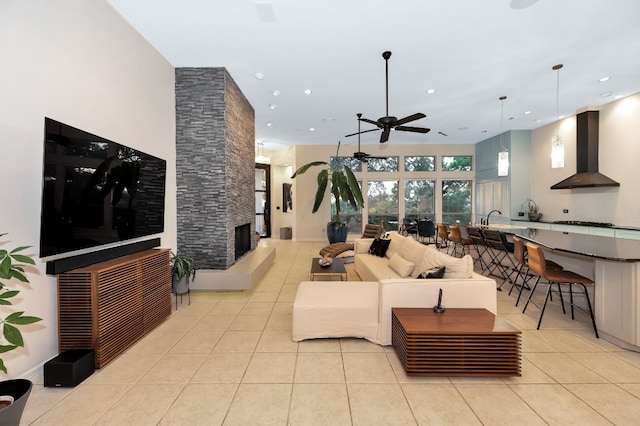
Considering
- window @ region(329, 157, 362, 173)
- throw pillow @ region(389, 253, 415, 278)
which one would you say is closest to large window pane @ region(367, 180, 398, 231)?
window @ region(329, 157, 362, 173)

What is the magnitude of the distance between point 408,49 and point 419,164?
655cm

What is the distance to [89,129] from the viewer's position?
282 centimetres

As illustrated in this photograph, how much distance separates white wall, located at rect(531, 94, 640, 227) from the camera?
18.2 feet

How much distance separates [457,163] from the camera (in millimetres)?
10031

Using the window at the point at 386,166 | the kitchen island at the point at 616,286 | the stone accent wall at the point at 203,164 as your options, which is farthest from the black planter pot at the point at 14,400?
the window at the point at 386,166

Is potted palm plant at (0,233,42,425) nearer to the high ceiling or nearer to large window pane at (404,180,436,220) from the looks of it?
the high ceiling

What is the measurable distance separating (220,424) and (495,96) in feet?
22.7

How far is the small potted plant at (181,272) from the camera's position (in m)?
4.00

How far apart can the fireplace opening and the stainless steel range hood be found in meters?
7.35

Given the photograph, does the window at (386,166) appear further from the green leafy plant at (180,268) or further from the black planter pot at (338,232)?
the green leafy plant at (180,268)

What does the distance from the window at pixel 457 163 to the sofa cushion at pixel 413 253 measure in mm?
6738

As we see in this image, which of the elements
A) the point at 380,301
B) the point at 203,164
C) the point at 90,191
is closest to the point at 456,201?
the point at 380,301

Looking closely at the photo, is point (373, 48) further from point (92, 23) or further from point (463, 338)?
point (463, 338)

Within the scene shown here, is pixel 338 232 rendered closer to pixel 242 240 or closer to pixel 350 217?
pixel 350 217
